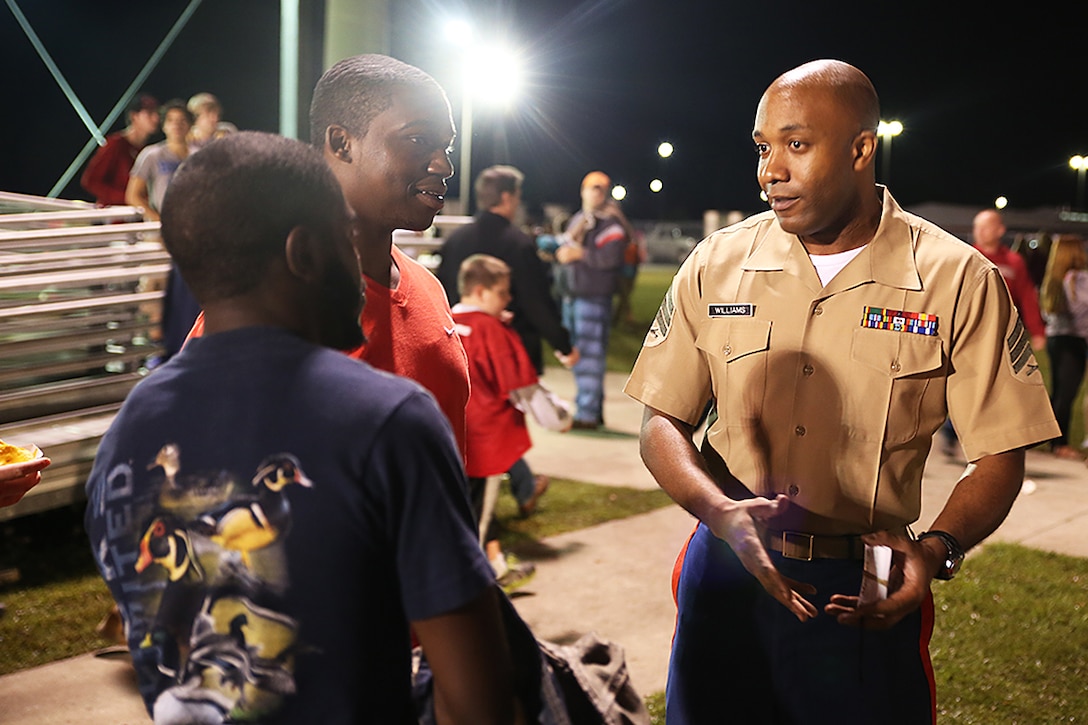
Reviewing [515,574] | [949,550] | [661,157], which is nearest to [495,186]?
[515,574]

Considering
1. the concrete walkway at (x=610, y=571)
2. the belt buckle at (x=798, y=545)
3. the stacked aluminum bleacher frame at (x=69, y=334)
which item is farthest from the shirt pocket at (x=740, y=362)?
the stacked aluminum bleacher frame at (x=69, y=334)

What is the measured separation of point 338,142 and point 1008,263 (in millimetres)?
8473

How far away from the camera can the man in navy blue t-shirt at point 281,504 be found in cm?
142

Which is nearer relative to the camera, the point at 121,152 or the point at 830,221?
the point at 830,221

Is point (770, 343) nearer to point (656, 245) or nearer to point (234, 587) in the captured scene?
point (234, 587)

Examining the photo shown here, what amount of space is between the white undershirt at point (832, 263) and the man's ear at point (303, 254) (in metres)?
1.41

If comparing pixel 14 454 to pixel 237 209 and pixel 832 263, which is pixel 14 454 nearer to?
pixel 237 209

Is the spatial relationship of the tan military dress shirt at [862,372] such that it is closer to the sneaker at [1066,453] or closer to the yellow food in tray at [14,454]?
the yellow food in tray at [14,454]

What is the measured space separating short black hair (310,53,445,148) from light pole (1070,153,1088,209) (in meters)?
67.2

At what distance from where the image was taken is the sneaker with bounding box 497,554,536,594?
6.24 m

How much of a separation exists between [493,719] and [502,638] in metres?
0.11

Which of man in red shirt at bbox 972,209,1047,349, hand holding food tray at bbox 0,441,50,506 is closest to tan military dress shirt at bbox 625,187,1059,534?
hand holding food tray at bbox 0,441,50,506

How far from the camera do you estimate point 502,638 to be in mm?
1506

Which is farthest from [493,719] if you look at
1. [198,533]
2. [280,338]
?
[280,338]
